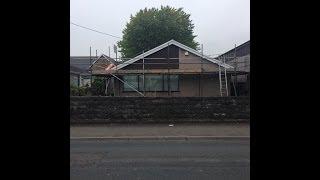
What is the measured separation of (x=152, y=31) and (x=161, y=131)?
41.9 m

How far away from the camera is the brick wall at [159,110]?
18.5 metres

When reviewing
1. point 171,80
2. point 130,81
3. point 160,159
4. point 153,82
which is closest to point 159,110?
point 160,159

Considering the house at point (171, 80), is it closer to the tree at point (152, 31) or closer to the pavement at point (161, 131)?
the pavement at point (161, 131)

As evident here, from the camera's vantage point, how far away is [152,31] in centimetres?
5722

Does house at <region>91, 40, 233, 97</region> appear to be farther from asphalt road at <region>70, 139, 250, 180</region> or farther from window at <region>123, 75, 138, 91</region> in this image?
asphalt road at <region>70, 139, 250, 180</region>

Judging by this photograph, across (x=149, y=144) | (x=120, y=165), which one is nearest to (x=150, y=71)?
(x=149, y=144)

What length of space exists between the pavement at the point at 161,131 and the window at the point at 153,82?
1081 centimetres

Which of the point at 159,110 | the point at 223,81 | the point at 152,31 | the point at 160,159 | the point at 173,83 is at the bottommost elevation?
the point at 160,159

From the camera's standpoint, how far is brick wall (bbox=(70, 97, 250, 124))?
1855 cm

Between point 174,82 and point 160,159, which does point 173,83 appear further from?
point 160,159

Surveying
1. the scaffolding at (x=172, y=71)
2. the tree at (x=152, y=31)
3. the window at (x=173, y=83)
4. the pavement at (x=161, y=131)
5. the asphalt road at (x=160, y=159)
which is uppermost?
the tree at (x=152, y=31)

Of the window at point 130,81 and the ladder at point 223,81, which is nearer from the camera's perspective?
the ladder at point 223,81

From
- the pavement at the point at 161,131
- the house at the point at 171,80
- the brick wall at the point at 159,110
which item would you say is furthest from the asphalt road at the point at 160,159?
the house at the point at 171,80
